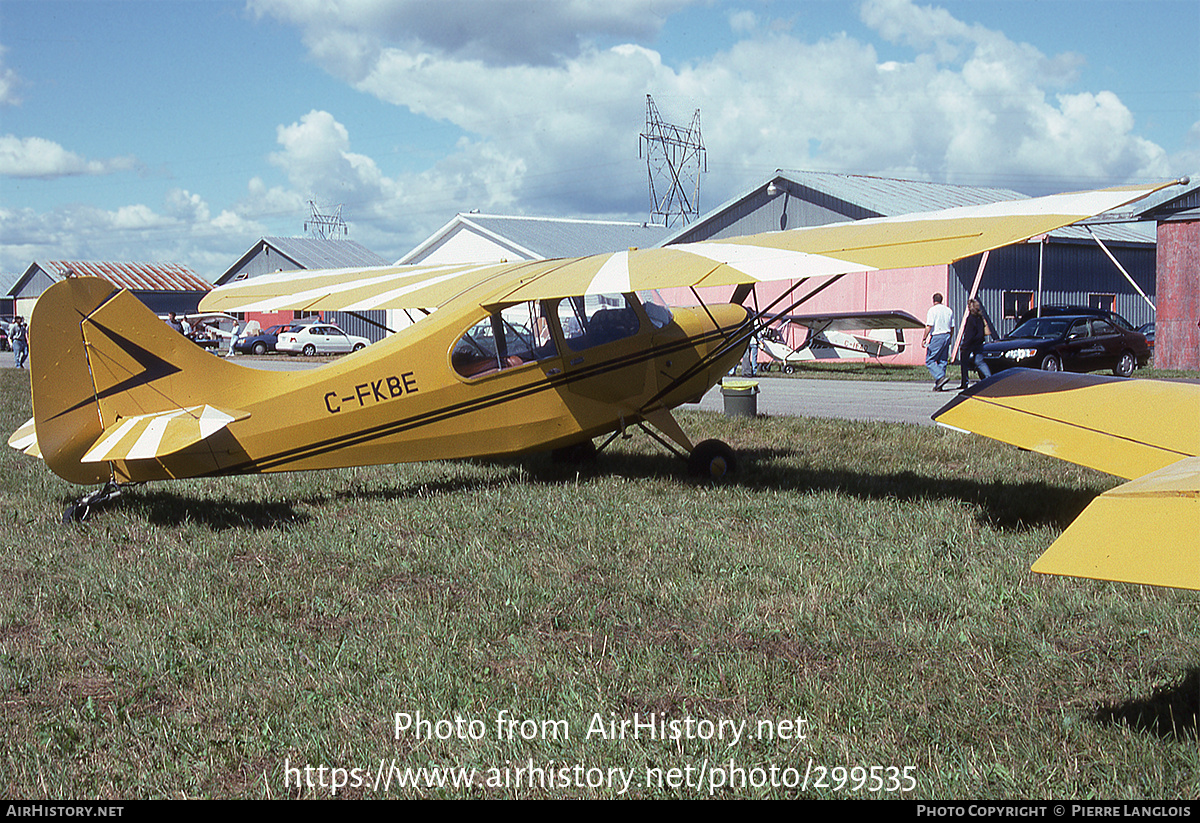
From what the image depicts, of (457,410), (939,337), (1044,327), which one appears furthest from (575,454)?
(1044,327)

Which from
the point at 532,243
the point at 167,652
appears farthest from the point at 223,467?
the point at 532,243

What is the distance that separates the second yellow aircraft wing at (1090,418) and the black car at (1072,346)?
14913 mm

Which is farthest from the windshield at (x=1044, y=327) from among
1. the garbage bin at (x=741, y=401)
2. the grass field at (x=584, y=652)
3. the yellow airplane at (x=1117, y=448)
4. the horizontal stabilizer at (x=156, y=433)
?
the horizontal stabilizer at (x=156, y=433)

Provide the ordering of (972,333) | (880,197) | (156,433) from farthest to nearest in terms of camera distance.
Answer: (880,197) < (972,333) < (156,433)

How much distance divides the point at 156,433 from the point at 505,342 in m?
2.85

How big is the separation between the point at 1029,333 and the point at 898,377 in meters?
3.26

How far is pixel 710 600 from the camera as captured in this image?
5.14 metres

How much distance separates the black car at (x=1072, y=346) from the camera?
68.8ft

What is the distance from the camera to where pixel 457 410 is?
7738 millimetres

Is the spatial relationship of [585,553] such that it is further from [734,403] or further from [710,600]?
[734,403]

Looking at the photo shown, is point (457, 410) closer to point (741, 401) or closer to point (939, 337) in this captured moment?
point (741, 401)

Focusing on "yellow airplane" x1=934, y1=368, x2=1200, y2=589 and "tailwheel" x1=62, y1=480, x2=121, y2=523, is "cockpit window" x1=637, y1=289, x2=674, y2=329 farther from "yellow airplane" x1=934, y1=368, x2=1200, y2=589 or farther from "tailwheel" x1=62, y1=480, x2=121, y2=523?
"tailwheel" x1=62, y1=480, x2=121, y2=523

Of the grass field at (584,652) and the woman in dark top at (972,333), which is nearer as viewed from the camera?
the grass field at (584,652)

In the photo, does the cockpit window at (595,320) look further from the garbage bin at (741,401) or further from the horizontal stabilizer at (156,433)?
the garbage bin at (741,401)
